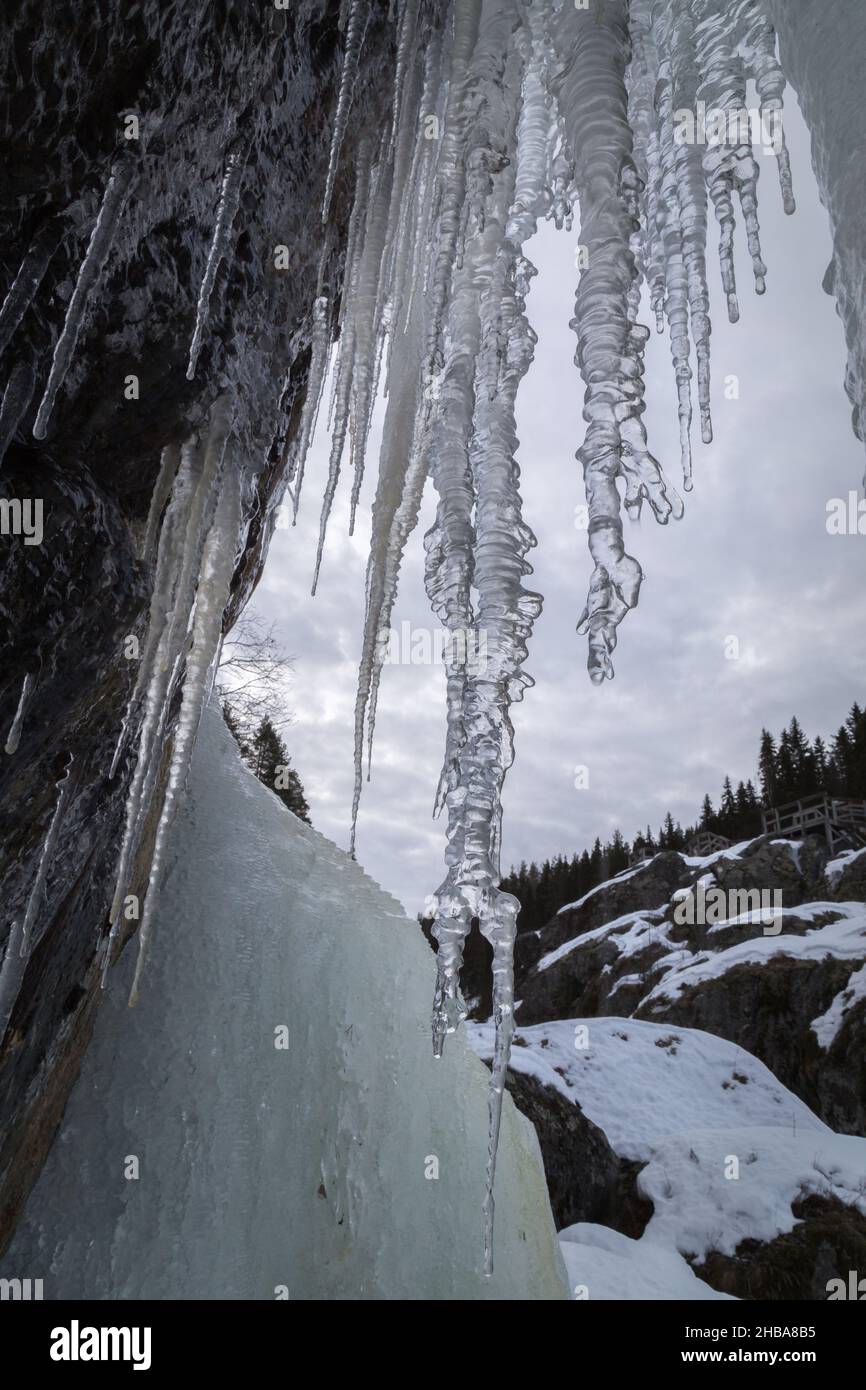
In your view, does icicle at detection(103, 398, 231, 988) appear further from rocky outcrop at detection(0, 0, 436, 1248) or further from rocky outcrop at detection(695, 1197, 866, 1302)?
rocky outcrop at detection(695, 1197, 866, 1302)

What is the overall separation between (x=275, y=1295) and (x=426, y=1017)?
→ 47.8 inches

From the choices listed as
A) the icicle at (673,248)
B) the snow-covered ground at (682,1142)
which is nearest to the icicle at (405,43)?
the icicle at (673,248)

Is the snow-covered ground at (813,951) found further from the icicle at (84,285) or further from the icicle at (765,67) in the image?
the icicle at (84,285)

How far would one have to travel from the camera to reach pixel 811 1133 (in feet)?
24.1

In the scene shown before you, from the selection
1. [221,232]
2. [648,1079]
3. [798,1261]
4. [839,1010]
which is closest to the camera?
[221,232]

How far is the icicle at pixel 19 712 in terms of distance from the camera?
54.1 inches

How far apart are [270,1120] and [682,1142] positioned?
20.5 ft

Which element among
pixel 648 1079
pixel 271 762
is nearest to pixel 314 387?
pixel 648 1079

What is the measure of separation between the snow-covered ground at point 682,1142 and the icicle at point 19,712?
18.0 ft

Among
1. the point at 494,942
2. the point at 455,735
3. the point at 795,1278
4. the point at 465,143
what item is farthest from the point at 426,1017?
the point at 795,1278

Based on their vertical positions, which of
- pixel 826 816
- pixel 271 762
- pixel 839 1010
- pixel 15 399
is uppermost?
pixel 826 816

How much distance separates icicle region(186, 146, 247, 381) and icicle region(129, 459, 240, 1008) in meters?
0.50

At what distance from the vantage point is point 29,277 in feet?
4.06

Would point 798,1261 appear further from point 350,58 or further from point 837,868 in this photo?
point 837,868
